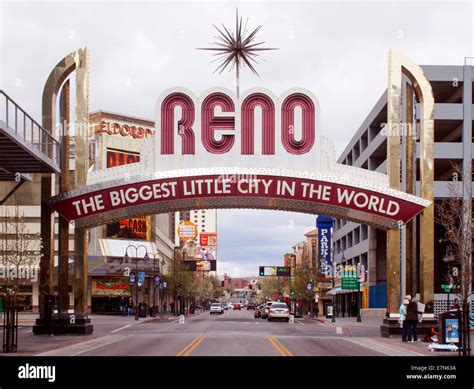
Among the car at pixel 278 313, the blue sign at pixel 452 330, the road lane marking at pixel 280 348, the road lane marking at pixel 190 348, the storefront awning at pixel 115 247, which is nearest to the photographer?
the road lane marking at pixel 190 348

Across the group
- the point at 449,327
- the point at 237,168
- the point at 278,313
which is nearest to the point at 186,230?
the point at 278,313

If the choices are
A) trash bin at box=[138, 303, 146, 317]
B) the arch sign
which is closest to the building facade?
the arch sign

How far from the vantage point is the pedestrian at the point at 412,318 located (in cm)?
3059

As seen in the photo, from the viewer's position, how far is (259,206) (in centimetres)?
3500

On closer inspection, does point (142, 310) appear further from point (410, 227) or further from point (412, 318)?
point (412, 318)

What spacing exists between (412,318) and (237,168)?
31.0 feet

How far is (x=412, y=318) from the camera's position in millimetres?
30953

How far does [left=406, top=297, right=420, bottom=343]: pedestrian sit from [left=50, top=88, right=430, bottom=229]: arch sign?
170 inches

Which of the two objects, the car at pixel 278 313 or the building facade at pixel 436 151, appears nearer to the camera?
the building facade at pixel 436 151

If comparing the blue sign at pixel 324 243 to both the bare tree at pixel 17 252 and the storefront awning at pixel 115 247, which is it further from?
the bare tree at pixel 17 252

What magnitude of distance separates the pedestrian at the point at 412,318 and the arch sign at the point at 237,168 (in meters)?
4.33

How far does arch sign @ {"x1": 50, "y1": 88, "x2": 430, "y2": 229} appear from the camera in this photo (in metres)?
33.7

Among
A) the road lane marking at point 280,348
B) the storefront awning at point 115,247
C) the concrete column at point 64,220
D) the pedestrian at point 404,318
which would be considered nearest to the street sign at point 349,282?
the storefront awning at point 115,247
